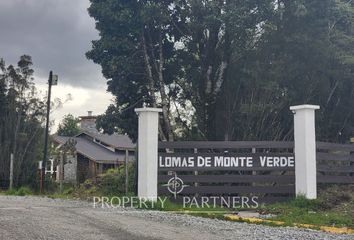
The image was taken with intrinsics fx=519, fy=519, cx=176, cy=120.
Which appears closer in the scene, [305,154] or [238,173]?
[305,154]

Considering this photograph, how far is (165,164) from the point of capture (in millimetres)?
14055

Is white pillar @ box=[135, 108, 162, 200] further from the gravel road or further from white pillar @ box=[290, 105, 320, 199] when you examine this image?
white pillar @ box=[290, 105, 320, 199]

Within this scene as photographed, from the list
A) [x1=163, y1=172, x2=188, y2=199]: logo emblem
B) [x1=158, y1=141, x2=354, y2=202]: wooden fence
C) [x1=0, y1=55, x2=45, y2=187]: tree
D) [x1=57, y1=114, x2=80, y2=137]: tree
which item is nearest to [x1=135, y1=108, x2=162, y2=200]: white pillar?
[x1=158, y1=141, x2=354, y2=202]: wooden fence

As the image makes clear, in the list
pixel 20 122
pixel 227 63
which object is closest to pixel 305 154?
pixel 227 63

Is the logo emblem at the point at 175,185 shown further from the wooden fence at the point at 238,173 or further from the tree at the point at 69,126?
the tree at the point at 69,126

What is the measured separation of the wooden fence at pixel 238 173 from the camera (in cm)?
1412

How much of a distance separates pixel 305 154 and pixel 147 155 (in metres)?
4.24

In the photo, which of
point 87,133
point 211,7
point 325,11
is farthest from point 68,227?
point 87,133

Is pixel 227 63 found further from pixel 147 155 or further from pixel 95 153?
pixel 95 153

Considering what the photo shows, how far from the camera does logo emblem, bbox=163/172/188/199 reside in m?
14.0

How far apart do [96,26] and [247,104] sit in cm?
624

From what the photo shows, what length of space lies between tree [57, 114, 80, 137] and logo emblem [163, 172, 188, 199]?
48.0 metres

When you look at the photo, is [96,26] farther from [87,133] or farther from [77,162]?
[87,133]

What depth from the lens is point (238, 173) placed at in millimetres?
14641
